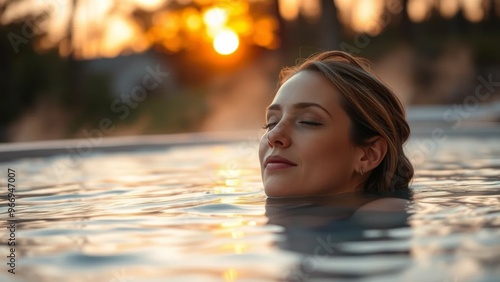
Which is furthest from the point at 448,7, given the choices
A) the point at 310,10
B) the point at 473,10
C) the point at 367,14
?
the point at 310,10

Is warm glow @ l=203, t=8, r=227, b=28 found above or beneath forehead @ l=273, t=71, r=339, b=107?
above

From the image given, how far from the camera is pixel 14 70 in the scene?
19516 millimetres

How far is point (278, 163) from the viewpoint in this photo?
2945 mm

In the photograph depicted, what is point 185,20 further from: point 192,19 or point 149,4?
point 149,4

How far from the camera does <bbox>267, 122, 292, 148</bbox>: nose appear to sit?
289 cm

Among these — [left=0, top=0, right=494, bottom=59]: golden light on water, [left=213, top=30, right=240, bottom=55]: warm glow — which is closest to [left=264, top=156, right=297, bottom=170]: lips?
[left=0, top=0, right=494, bottom=59]: golden light on water

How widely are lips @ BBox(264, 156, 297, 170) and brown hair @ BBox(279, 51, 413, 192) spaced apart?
0.32 meters

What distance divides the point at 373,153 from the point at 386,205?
1.34 ft

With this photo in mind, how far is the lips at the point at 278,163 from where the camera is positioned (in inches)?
116

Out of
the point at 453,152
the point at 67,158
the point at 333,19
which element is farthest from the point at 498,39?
the point at 67,158

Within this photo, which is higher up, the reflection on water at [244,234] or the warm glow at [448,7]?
the warm glow at [448,7]

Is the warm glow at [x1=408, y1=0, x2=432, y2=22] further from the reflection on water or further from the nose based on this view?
the nose

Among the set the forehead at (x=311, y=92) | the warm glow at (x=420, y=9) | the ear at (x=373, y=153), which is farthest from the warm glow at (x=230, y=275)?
the warm glow at (x=420, y=9)

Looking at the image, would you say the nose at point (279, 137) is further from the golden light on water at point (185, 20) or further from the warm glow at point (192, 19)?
the warm glow at point (192, 19)
